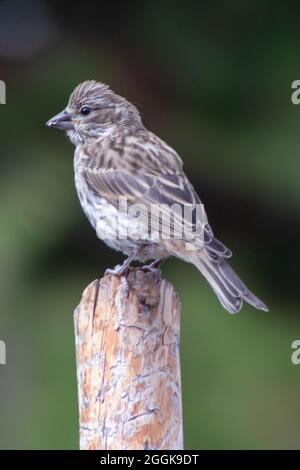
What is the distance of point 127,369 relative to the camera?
3.96 meters

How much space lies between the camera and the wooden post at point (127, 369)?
12.9 feet

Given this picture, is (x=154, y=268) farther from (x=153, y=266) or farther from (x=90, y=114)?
(x=90, y=114)

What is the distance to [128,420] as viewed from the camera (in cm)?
391

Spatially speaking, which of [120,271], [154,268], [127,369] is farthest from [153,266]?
[127,369]

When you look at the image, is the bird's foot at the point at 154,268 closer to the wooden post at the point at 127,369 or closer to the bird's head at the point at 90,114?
the wooden post at the point at 127,369

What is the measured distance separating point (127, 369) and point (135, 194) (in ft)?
4.02

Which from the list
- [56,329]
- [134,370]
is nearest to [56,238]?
[56,329]

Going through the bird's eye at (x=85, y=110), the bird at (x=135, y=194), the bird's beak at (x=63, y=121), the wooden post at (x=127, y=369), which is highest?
the bird's eye at (x=85, y=110)

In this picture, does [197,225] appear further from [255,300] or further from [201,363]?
[201,363]

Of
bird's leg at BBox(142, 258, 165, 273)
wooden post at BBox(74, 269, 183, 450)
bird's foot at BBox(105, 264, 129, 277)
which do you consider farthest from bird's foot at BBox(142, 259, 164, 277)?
wooden post at BBox(74, 269, 183, 450)

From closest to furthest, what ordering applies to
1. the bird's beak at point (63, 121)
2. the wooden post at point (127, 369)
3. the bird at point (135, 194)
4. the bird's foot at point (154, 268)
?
the wooden post at point (127, 369), the bird's foot at point (154, 268), the bird at point (135, 194), the bird's beak at point (63, 121)

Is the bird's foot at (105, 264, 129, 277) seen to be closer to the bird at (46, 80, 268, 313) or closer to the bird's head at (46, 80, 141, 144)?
the bird at (46, 80, 268, 313)

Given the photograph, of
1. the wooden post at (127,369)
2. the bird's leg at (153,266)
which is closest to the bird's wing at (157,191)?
A: the bird's leg at (153,266)

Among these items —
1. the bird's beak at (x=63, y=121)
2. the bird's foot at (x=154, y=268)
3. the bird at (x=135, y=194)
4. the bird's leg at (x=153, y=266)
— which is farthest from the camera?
the bird's beak at (x=63, y=121)
